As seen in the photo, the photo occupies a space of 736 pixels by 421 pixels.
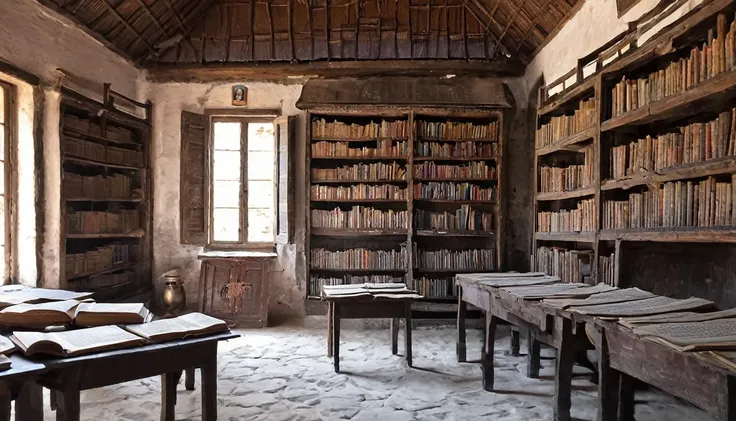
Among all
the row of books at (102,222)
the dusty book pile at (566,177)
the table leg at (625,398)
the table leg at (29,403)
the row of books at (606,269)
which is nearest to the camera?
the table leg at (29,403)

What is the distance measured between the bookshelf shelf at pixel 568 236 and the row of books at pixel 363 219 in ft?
5.96

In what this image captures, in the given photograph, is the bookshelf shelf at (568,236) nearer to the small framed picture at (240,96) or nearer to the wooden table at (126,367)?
the wooden table at (126,367)

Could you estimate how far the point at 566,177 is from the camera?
500 centimetres

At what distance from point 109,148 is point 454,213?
4.36 meters

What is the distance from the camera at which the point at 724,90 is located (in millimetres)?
2834

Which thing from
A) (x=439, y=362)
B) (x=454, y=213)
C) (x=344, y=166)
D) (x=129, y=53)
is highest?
(x=129, y=53)

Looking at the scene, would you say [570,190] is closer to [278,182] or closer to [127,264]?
[278,182]

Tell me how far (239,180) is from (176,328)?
4603 millimetres

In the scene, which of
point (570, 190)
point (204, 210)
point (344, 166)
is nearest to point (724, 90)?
point (570, 190)

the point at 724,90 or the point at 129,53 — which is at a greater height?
the point at 129,53

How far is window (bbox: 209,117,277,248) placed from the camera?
707 cm

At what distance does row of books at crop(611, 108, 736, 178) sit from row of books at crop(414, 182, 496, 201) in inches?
97.3

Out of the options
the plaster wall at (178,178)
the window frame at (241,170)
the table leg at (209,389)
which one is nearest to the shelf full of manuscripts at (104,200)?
the plaster wall at (178,178)

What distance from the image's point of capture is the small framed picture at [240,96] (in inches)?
274
